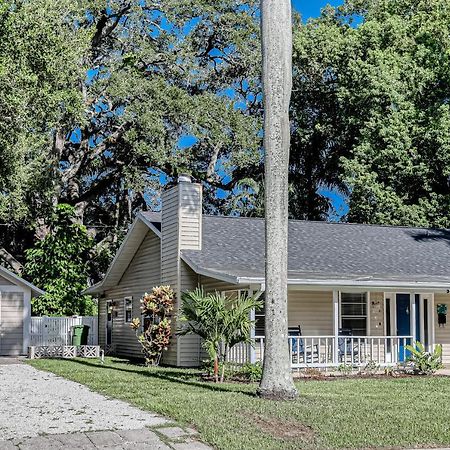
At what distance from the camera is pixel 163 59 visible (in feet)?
113

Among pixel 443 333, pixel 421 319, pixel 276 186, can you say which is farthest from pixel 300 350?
pixel 276 186

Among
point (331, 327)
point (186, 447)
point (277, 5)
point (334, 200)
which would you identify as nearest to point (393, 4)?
point (334, 200)


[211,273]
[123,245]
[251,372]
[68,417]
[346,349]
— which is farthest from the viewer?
[123,245]

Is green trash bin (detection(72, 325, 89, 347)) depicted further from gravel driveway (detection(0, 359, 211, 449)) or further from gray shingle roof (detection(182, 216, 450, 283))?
gravel driveway (detection(0, 359, 211, 449))

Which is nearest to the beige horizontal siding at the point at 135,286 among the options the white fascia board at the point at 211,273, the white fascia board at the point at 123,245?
the white fascia board at the point at 123,245

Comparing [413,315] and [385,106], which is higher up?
[385,106]

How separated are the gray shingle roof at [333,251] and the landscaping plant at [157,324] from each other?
1.21 meters

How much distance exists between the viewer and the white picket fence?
2664cm

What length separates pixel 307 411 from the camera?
1046 centimetres

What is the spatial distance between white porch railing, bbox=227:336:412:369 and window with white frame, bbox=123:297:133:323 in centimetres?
656

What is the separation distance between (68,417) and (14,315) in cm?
1633

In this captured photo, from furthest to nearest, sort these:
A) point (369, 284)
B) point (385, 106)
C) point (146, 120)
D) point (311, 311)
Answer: point (385, 106)
point (146, 120)
point (311, 311)
point (369, 284)

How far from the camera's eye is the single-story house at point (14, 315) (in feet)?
83.8

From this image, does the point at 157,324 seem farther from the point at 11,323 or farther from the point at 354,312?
the point at 11,323
